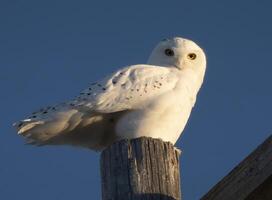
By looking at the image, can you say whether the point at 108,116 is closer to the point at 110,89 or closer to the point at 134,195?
the point at 110,89

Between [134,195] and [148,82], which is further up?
[148,82]

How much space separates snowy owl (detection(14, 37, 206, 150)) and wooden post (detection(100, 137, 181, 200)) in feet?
4.01

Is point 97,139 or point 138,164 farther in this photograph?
point 97,139

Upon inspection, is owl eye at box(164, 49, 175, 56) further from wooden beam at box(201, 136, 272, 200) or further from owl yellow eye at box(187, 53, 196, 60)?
wooden beam at box(201, 136, 272, 200)

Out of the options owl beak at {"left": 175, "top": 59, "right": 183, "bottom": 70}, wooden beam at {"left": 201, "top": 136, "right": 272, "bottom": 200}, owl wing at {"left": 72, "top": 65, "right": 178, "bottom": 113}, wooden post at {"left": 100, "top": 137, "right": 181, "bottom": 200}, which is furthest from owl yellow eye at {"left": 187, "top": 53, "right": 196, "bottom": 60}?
wooden beam at {"left": 201, "top": 136, "right": 272, "bottom": 200}

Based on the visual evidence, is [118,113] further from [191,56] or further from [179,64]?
[191,56]

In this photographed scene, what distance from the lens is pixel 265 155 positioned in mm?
2898

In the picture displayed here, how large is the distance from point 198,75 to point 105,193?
8.93ft

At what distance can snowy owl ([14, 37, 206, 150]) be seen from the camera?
15.8 feet

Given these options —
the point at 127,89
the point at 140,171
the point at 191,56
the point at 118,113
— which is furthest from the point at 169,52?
the point at 140,171

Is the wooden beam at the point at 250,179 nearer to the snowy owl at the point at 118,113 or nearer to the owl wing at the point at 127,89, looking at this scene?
the snowy owl at the point at 118,113

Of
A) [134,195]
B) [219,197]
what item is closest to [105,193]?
[134,195]

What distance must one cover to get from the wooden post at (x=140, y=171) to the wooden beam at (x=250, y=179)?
1.19 ft

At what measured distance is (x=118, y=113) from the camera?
4949 mm
